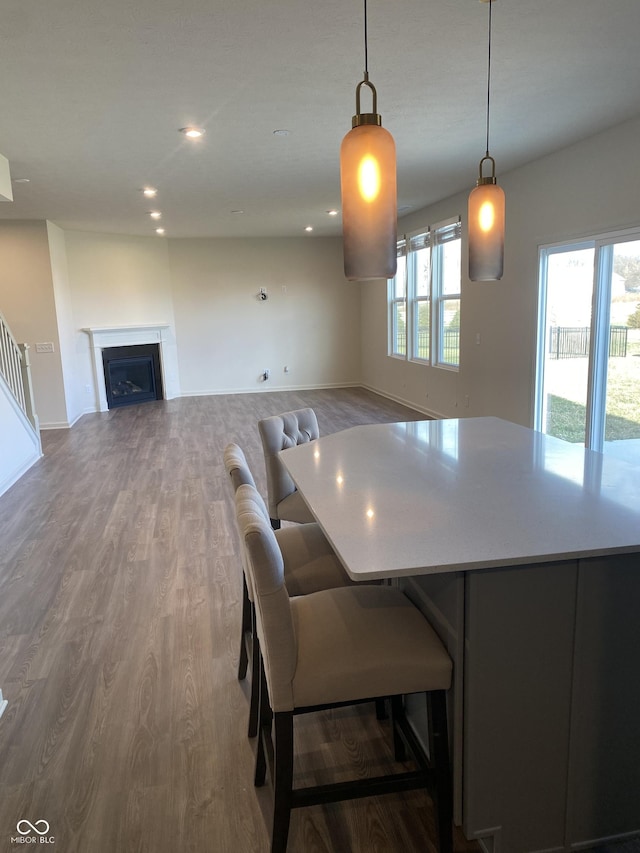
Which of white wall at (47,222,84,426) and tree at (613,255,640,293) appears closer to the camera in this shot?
tree at (613,255,640,293)

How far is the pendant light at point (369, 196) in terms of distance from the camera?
1.63m

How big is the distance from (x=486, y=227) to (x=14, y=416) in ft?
16.3

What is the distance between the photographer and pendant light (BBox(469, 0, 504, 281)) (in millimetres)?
2404

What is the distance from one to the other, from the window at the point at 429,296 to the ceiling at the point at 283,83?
1662 millimetres

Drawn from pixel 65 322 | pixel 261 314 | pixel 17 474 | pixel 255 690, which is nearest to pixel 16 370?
pixel 17 474

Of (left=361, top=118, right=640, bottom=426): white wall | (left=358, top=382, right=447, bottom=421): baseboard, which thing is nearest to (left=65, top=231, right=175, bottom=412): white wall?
(left=358, top=382, right=447, bottom=421): baseboard

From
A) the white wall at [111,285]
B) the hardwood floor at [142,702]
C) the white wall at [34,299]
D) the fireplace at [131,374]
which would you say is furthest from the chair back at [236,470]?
the fireplace at [131,374]

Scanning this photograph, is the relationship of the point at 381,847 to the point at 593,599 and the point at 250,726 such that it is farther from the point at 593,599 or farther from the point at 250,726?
the point at 593,599

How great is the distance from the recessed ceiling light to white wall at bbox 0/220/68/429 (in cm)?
430

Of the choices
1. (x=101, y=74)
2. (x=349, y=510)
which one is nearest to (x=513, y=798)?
(x=349, y=510)

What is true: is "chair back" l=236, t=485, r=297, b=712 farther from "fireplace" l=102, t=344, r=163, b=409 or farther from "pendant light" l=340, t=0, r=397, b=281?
"fireplace" l=102, t=344, r=163, b=409

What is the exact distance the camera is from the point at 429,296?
783 cm

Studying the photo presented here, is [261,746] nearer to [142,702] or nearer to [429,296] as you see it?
[142,702]

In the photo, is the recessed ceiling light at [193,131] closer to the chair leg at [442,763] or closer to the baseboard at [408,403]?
the chair leg at [442,763]
